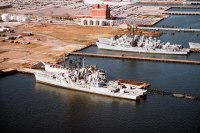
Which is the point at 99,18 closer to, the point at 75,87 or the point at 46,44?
the point at 46,44

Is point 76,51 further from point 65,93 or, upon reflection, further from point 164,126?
point 164,126

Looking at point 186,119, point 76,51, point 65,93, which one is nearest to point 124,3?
point 76,51

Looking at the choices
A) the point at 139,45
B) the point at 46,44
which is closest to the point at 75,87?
the point at 139,45

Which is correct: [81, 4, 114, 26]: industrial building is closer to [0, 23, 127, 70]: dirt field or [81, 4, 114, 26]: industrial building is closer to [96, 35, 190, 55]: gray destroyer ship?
[0, 23, 127, 70]: dirt field

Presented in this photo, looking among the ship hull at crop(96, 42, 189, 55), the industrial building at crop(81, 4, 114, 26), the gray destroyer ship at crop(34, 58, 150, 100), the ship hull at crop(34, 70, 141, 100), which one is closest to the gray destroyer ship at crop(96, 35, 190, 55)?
the ship hull at crop(96, 42, 189, 55)

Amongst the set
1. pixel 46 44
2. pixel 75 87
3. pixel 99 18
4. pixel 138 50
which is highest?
pixel 99 18

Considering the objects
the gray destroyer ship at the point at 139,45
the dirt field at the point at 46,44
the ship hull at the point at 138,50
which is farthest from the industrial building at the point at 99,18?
the ship hull at the point at 138,50
